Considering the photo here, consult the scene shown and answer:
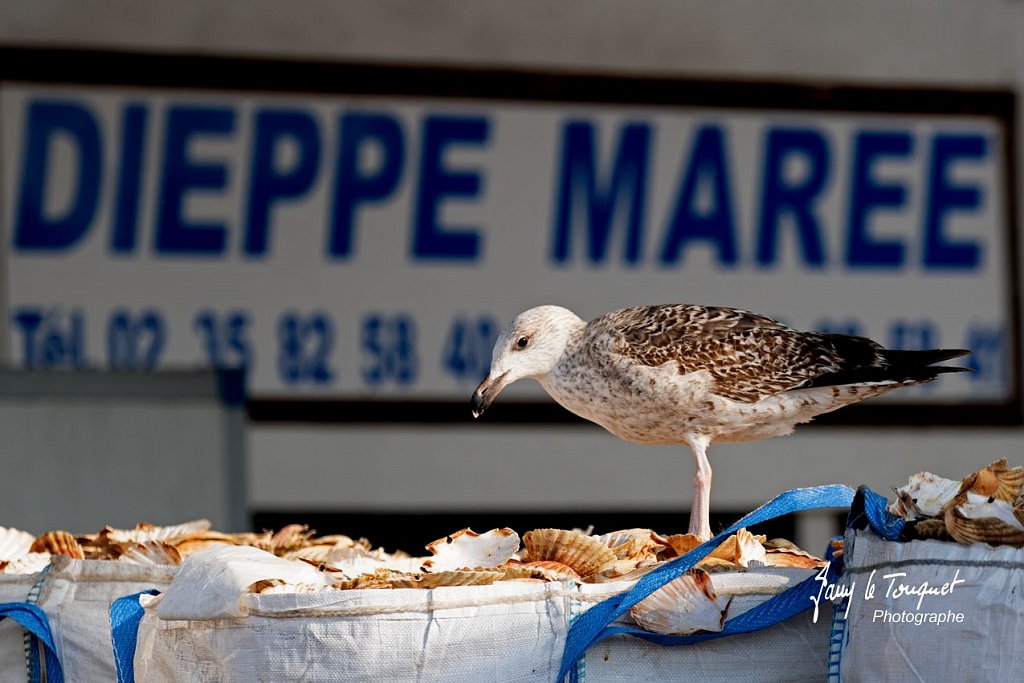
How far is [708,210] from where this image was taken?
18.8ft

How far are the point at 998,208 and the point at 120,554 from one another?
484 cm

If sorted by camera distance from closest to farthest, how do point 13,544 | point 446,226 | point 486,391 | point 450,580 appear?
point 450,580, point 13,544, point 486,391, point 446,226

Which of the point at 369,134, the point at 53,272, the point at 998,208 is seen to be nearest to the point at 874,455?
the point at 998,208

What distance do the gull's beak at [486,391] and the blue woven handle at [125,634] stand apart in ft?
2.80

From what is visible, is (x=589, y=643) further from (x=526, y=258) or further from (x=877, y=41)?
(x=877, y=41)

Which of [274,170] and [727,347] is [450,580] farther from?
[274,170]

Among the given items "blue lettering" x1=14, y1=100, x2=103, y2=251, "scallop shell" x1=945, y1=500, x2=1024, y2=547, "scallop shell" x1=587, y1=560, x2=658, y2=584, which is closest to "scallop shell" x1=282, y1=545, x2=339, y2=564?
"scallop shell" x1=587, y1=560, x2=658, y2=584

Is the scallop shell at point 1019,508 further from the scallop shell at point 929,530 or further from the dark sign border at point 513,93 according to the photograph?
the dark sign border at point 513,93

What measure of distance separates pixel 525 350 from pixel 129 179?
3516 millimetres

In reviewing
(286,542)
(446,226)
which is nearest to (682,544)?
(286,542)

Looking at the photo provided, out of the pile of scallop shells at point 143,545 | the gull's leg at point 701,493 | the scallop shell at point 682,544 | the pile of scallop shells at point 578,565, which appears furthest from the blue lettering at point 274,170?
the scallop shell at point 682,544

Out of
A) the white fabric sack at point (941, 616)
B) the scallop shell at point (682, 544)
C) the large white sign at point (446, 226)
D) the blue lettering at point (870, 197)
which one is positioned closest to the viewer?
the white fabric sack at point (941, 616)

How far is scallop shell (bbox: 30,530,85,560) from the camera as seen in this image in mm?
1792

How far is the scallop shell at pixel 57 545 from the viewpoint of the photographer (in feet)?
A: 5.88
